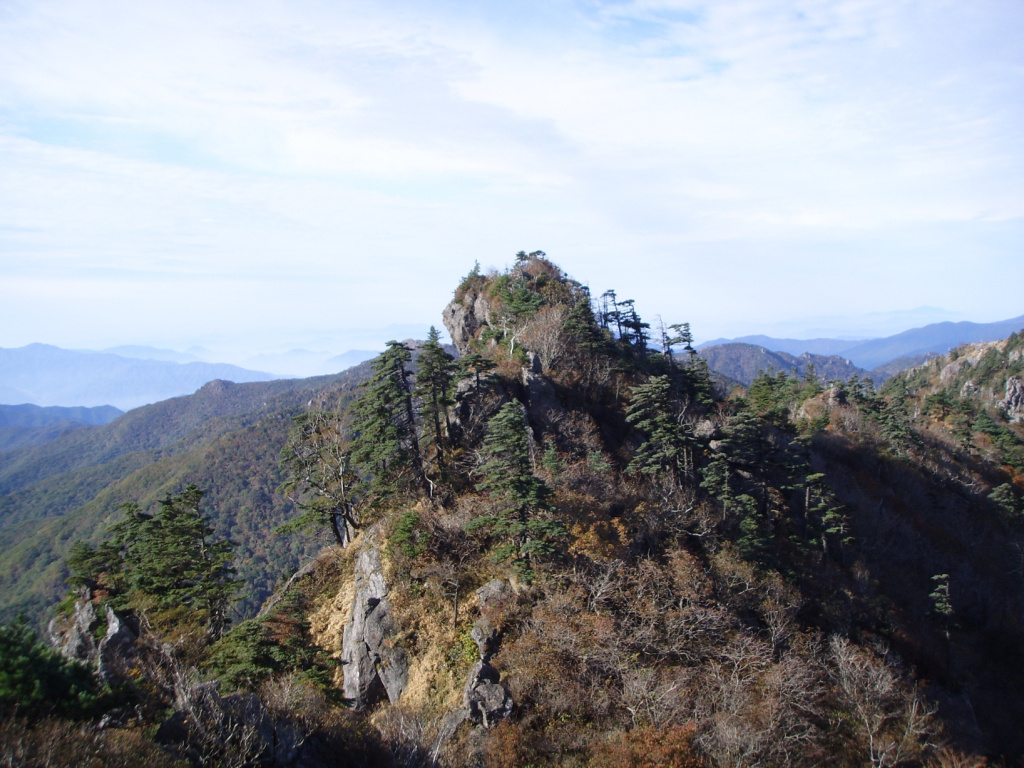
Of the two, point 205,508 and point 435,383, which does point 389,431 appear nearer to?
point 435,383

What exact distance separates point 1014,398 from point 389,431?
174m

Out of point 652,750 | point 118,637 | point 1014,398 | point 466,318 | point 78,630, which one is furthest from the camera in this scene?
point 1014,398

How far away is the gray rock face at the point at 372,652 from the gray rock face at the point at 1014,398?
168 m

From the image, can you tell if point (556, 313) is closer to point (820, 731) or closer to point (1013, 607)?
point (820, 731)

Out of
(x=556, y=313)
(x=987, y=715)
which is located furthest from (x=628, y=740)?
(x=987, y=715)

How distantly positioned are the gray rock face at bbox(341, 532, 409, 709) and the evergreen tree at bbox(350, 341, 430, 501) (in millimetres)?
5555

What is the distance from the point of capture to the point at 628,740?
630 inches

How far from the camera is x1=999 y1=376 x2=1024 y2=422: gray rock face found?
426 ft

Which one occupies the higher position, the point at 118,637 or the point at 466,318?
the point at 466,318

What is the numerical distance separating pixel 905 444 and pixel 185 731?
65.9 meters

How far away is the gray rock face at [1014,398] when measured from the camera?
426 ft

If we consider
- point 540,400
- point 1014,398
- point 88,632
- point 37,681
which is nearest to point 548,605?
point 540,400

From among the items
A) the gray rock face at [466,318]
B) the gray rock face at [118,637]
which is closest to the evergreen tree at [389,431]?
the gray rock face at [118,637]

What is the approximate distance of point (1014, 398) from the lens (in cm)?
13225
